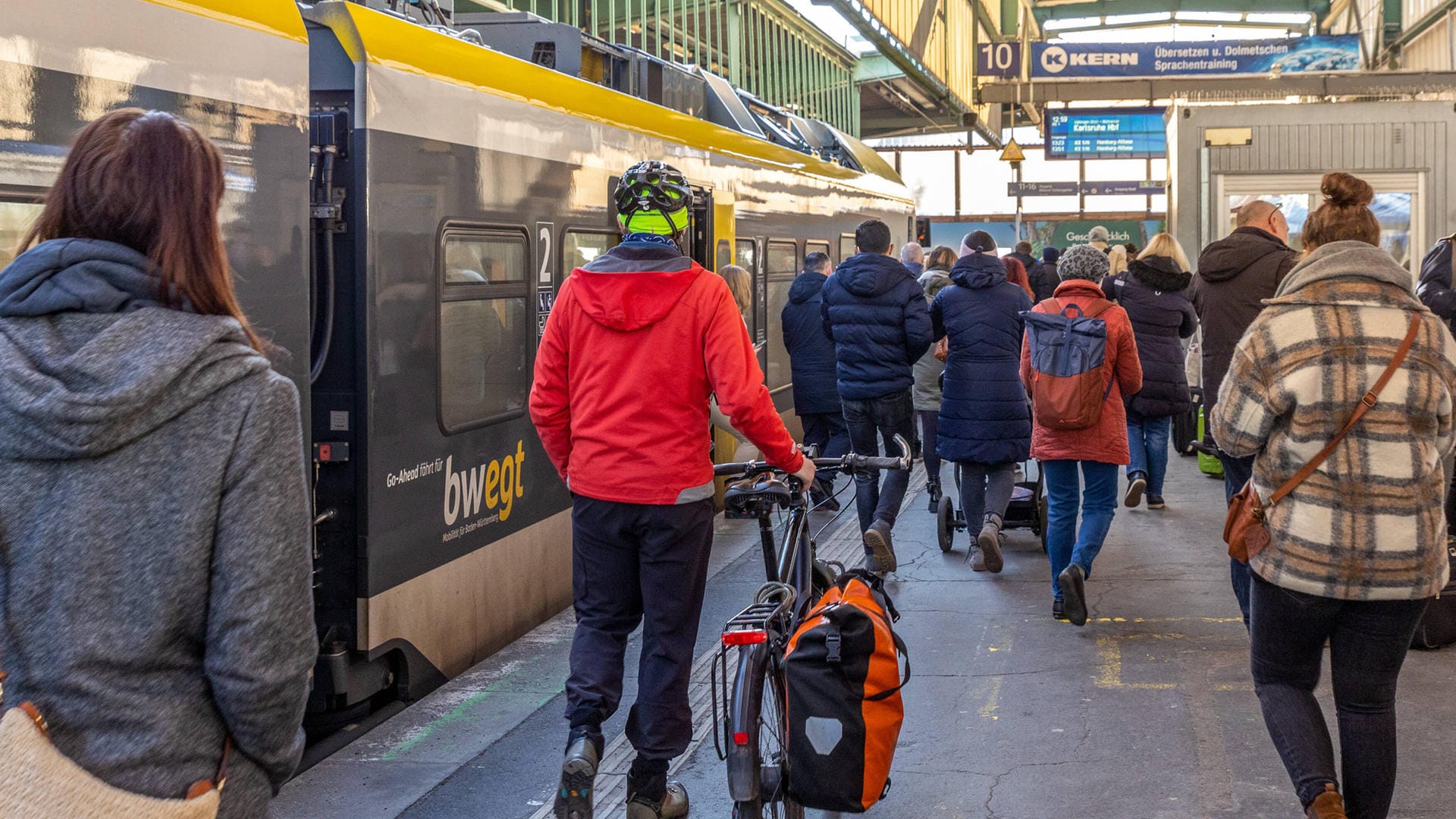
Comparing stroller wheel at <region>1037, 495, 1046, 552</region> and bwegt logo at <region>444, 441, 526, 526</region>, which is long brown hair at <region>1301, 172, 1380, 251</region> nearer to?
bwegt logo at <region>444, 441, 526, 526</region>

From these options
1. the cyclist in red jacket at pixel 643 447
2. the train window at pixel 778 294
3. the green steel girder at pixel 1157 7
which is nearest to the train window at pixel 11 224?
the cyclist in red jacket at pixel 643 447

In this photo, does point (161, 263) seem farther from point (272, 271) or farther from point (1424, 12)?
point (1424, 12)

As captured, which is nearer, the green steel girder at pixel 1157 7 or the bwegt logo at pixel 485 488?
the bwegt logo at pixel 485 488

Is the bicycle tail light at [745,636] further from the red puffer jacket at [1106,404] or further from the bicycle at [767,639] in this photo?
the red puffer jacket at [1106,404]

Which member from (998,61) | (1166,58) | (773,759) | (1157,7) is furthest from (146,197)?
(1157,7)

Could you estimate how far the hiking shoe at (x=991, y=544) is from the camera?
7.43 m

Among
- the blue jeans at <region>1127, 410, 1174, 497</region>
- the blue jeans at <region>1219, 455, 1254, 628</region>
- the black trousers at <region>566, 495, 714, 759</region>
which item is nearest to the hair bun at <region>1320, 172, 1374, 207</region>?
the blue jeans at <region>1219, 455, 1254, 628</region>

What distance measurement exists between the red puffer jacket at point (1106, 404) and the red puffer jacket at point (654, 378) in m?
2.90

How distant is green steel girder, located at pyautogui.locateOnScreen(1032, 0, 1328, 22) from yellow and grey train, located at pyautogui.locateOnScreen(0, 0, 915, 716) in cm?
2806

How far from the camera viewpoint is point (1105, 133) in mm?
21391

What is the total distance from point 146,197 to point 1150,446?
8.49 metres

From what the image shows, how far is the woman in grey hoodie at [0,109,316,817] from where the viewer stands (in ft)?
6.28

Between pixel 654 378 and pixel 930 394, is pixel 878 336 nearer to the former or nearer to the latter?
pixel 930 394

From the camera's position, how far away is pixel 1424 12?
76.1 ft
